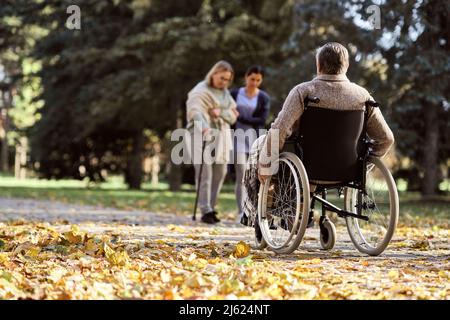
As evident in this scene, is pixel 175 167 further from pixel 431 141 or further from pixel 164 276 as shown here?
pixel 164 276

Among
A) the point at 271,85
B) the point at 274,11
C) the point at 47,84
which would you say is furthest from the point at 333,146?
the point at 47,84

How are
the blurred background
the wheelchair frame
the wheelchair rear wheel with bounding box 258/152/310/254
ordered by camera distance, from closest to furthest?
the wheelchair rear wheel with bounding box 258/152/310/254, the wheelchair frame, the blurred background

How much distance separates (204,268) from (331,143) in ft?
4.76

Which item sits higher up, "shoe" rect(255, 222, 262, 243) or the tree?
the tree

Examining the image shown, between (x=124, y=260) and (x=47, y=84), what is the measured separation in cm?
2061

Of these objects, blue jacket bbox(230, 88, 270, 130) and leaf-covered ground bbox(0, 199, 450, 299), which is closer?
leaf-covered ground bbox(0, 199, 450, 299)

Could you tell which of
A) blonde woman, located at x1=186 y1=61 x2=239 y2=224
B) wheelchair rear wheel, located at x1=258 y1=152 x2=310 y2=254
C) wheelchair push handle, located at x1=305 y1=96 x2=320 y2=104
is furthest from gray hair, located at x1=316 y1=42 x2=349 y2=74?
blonde woman, located at x1=186 y1=61 x2=239 y2=224

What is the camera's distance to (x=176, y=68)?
19.8 m

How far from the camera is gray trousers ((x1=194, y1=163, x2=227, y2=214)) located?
356 inches

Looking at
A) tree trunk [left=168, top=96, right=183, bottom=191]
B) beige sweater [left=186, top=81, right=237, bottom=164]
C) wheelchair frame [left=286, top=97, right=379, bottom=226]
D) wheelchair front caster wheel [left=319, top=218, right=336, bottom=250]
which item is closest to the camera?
wheelchair frame [left=286, top=97, right=379, bottom=226]

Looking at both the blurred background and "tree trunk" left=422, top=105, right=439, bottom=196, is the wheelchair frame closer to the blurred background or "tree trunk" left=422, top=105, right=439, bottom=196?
the blurred background

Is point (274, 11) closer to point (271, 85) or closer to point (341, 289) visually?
point (271, 85)

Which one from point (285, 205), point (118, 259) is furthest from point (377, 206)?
point (118, 259)

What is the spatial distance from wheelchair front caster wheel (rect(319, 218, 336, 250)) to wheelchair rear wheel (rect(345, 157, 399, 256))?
145mm
